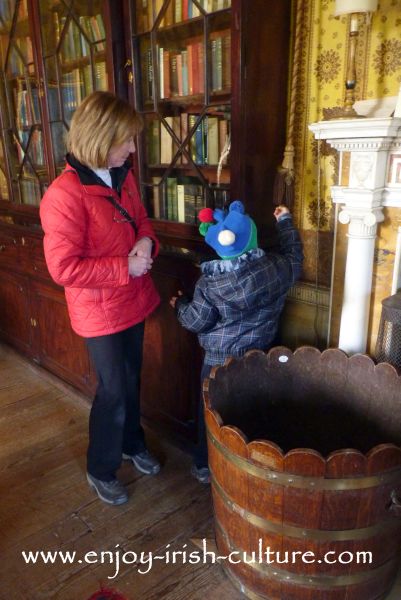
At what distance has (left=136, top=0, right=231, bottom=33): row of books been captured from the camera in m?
1.57

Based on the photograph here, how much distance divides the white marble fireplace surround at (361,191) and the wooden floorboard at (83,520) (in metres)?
0.85

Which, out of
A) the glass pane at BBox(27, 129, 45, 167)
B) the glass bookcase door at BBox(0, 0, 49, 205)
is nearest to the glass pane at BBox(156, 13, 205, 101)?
the glass bookcase door at BBox(0, 0, 49, 205)

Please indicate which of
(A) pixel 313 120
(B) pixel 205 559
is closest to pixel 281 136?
(A) pixel 313 120

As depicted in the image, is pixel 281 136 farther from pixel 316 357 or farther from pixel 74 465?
pixel 74 465

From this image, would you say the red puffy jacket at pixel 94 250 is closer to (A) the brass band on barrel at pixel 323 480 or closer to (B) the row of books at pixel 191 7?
(B) the row of books at pixel 191 7

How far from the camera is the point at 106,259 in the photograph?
59.2 inches

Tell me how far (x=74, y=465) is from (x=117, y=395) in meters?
0.56

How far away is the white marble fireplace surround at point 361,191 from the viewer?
1.38 meters

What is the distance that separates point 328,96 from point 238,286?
0.74 m

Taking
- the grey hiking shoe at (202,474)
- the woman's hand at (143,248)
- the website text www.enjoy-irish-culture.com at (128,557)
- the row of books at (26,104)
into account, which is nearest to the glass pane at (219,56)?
the woman's hand at (143,248)

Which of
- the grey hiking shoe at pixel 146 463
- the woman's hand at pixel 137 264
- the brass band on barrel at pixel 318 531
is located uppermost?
the woman's hand at pixel 137 264

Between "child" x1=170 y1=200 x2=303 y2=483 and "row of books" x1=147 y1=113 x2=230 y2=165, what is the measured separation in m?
0.33

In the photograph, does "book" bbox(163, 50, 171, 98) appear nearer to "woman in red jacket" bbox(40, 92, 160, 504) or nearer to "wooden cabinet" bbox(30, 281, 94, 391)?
"woman in red jacket" bbox(40, 92, 160, 504)

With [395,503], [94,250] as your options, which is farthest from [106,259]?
[395,503]
